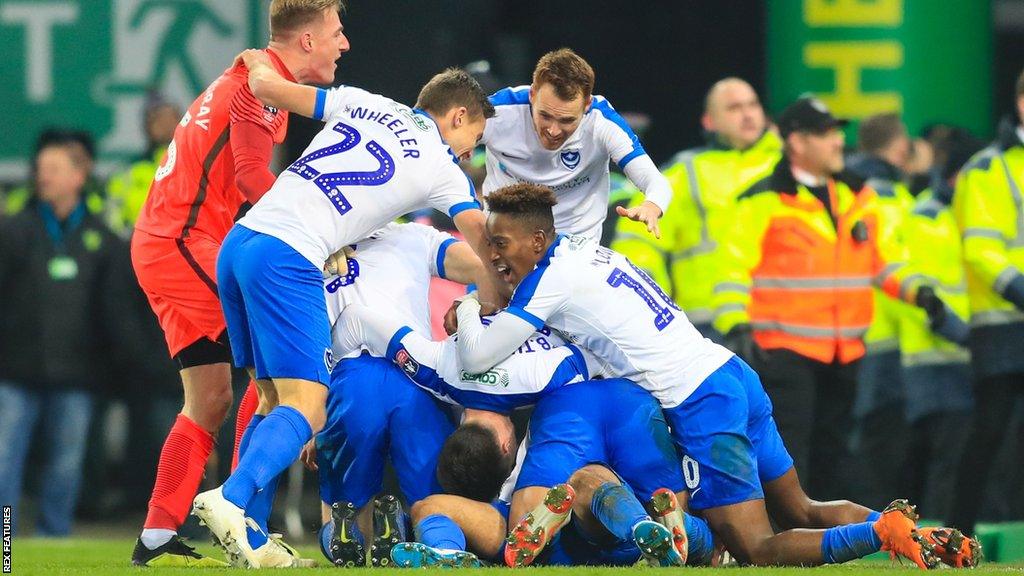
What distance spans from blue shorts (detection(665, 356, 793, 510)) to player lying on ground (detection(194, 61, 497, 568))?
2.87 feet

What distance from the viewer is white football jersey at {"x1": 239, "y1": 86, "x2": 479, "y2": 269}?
283 inches

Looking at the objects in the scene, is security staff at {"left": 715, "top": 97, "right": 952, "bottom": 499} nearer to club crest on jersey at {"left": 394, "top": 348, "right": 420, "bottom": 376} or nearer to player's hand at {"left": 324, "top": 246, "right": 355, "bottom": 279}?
club crest on jersey at {"left": 394, "top": 348, "right": 420, "bottom": 376}

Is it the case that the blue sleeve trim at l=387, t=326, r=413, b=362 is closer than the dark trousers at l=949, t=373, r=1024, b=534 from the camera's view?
Yes

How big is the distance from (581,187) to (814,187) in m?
1.62

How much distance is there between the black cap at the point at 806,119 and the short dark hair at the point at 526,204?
2.48 m

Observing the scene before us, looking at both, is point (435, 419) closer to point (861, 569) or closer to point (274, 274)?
point (274, 274)

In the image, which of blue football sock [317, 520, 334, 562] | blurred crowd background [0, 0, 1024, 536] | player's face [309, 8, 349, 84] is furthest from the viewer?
blurred crowd background [0, 0, 1024, 536]

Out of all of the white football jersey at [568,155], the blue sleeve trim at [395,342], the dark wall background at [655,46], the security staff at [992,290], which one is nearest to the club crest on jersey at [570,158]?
the white football jersey at [568,155]

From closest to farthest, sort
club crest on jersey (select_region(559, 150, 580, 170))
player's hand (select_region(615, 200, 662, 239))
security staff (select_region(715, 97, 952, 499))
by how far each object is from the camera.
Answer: player's hand (select_region(615, 200, 662, 239)) → club crest on jersey (select_region(559, 150, 580, 170)) → security staff (select_region(715, 97, 952, 499))

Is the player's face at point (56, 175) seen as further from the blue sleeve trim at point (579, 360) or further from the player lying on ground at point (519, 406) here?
the blue sleeve trim at point (579, 360)

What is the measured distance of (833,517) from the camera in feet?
24.4

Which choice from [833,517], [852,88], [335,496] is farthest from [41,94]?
[833,517]

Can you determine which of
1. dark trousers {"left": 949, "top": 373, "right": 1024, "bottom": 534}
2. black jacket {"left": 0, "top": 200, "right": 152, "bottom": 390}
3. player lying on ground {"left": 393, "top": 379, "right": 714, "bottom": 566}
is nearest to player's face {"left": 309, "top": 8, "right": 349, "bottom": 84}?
player lying on ground {"left": 393, "top": 379, "right": 714, "bottom": 566}

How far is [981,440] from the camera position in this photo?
352 inches
